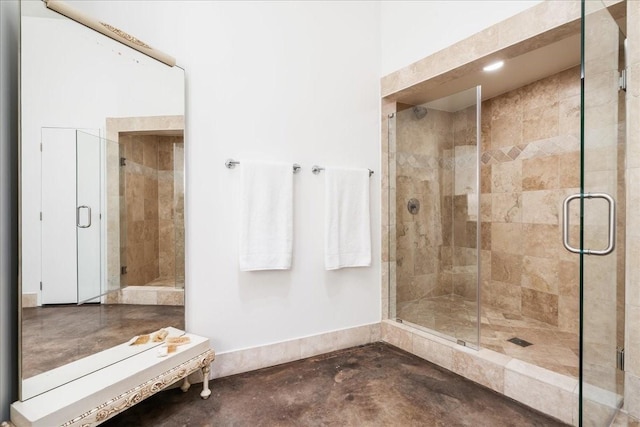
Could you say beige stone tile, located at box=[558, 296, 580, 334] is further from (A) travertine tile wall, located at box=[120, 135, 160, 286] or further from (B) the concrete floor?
(A) travertine tile wall, located at box=[120, 135, 160, 286]

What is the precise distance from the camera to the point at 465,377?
5.91 feet

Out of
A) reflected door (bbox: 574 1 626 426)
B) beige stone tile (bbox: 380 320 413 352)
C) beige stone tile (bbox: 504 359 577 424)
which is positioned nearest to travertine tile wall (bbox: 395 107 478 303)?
beige stone tile (bbox: 380 320 413 352)

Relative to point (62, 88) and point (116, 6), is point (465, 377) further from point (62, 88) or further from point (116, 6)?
point (116, 6)

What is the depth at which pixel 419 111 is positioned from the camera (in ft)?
7.75

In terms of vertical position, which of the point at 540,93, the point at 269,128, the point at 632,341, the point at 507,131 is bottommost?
the point at 632,341

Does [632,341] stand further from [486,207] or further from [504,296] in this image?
[486,207]

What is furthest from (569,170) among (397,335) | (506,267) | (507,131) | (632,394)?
(397,335)

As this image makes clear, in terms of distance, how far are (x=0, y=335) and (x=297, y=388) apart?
1.29 m

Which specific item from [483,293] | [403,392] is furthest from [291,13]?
[483,293]

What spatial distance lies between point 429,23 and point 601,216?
158cm

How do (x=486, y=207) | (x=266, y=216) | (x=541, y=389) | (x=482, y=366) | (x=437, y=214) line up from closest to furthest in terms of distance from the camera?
(x=541, y=389) → (x=482, y=366) → (x=266, y=216) → (x=437, y=214) → (x=486, y=207)

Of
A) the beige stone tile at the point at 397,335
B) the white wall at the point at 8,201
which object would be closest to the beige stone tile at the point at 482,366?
the beige stone tile at the point at 397,335

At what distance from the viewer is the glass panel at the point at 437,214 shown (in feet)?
6.70

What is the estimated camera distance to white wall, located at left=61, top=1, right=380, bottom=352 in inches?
68.5
